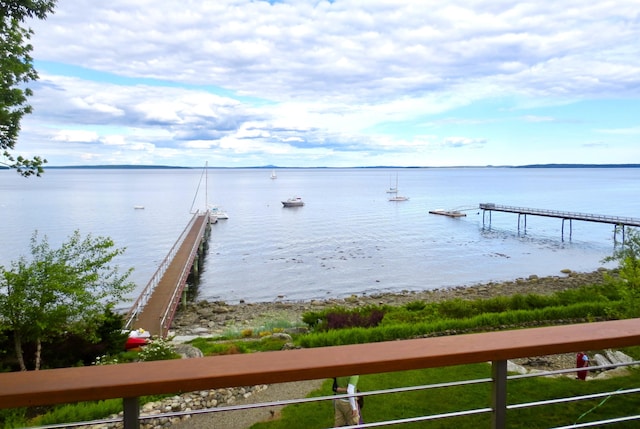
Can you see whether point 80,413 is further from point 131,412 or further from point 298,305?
point 298,305

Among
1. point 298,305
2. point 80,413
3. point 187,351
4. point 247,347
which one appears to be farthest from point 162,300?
point 80,413

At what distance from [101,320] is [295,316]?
497 inches

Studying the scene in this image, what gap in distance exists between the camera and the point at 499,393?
1914 mm

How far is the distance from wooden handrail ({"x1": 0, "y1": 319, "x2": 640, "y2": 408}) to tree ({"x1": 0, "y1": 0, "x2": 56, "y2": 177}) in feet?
20.1

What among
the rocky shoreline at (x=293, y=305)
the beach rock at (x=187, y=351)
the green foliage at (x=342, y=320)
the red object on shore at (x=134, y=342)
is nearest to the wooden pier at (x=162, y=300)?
the rocky shoreline at (x=293, y=305)

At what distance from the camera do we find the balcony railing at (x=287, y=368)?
153 centimetres

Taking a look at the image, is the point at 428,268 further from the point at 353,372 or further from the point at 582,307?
the point at 353,372

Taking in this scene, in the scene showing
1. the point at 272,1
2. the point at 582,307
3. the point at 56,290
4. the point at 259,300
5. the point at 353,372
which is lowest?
the point at 259,300

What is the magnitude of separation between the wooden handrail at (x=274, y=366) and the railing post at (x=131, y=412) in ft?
0.15

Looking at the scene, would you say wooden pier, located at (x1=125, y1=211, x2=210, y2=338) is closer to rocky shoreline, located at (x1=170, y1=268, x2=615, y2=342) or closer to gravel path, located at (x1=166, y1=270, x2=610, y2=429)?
gravel path, located at (x1=166, y1=270, x2=610, y2=429)

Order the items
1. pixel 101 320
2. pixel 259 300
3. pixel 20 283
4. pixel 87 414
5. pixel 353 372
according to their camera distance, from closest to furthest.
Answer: pixel 353 372 → pixel 87 414 → pixel 20 283 → pixel 101 320 → pixel 259 300

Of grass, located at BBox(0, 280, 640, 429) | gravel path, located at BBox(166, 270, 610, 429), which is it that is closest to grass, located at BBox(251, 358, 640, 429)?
grass, located at BBox(0, 280, 640, 429)

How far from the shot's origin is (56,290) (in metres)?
10.2

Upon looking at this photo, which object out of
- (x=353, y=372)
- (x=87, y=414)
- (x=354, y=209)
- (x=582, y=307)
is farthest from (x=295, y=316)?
(x=354, y=209)
